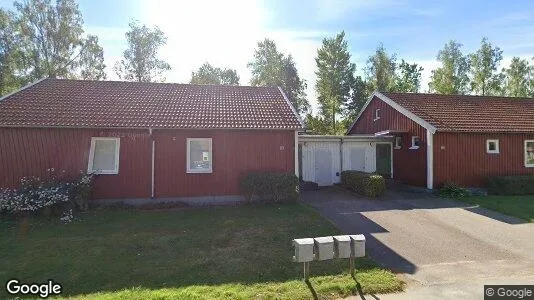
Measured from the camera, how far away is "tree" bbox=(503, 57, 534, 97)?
4388cm

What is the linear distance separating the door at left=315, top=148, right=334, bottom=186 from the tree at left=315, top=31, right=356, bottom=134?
18.8 metres

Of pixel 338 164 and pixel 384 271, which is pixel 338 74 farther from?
pixel 384 271

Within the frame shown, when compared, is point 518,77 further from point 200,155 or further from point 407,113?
point 200,155

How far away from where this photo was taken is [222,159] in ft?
46.2

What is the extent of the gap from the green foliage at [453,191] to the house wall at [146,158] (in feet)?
23.1

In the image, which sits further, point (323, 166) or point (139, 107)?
point (323, 166)

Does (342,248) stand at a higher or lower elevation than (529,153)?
lower

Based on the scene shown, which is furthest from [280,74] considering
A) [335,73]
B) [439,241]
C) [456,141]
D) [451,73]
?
[439,241]

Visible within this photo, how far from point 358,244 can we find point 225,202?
8.12m

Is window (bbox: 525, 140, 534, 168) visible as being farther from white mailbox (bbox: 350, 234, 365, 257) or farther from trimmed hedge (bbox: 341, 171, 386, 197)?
white mailbox (bbox: 350, 234, 365, 257)

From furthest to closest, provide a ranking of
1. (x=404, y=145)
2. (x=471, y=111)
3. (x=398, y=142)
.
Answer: (x=398, y=142) < (x=471, y=111) < (x=404, y=145)

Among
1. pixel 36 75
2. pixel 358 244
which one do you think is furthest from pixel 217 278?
pixel 36 75

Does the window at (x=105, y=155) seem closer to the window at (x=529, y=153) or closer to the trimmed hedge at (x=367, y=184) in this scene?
the trimmed hedge at (x=367, y=184)

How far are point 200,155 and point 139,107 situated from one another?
10.9ft
